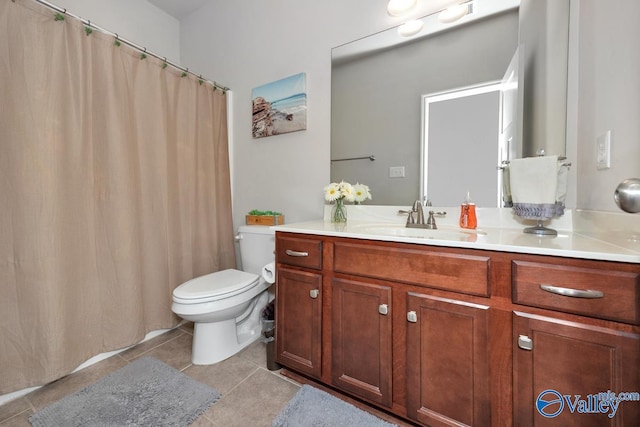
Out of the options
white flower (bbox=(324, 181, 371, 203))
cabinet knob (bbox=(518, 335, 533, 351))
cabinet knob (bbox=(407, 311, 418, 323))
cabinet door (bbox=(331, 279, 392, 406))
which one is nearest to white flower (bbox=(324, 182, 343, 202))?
white flower (bbox=(324, 181, 371, 203))

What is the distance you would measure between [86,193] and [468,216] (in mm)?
2050

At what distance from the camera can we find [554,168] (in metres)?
1.03

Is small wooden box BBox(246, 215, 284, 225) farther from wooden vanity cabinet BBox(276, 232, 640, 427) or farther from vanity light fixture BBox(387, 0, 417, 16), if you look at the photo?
vanity light fixture BBox(387, 0, 417, 16)

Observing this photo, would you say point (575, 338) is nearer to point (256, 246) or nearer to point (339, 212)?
point (339, 212)

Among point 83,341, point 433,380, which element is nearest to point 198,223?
point 83,341

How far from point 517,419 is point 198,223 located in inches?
80.9

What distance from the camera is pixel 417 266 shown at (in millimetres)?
988

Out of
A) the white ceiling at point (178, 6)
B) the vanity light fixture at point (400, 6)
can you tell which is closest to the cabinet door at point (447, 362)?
the vanity light fixture at point (400, 6)

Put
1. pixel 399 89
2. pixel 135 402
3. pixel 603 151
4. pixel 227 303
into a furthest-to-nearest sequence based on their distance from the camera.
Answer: pixel 399 89 → pixel 227 303 → pixel 135 402 → pixel 603 151

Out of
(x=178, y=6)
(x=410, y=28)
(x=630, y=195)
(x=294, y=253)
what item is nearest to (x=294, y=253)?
(x=294, y=253)

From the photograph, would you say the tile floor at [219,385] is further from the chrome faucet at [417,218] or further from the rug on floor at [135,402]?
the chrome faucet at [417,218]

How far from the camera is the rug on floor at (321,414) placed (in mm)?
1091

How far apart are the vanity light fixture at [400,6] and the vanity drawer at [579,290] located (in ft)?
4.88

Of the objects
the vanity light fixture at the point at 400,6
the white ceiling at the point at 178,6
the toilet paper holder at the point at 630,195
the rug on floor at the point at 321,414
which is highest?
the white ceiling at the point at 178,6
